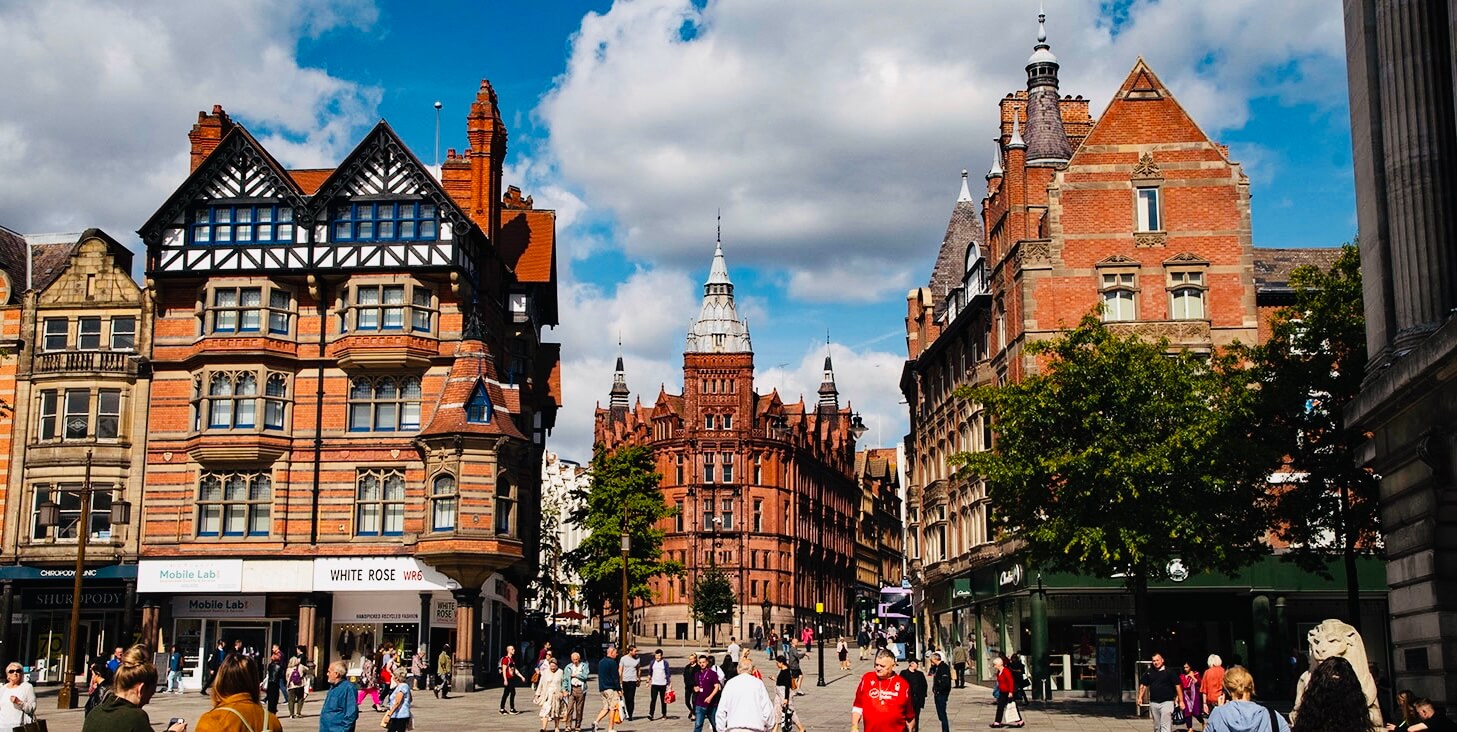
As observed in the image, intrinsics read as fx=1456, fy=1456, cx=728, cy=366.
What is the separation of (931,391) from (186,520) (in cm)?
3126

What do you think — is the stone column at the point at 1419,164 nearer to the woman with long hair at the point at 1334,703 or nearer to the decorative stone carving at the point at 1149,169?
the woman with long hair at the point at 1334,703

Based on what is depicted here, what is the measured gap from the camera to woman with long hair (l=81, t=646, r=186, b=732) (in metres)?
9.41

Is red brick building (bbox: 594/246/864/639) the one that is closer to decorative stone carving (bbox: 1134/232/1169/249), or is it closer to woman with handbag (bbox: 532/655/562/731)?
decorative stone carving (bbox: 1134/232/1169/249)

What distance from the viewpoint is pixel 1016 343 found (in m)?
46.2

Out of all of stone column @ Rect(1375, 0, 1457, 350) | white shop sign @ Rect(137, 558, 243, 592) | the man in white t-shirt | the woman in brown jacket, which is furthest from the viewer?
white shop sign @ Rect(137, 558, 243, 592)

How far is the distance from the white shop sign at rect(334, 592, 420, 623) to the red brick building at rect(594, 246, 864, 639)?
237 ft

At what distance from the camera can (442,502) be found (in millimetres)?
45375

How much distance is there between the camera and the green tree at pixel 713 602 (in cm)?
10912

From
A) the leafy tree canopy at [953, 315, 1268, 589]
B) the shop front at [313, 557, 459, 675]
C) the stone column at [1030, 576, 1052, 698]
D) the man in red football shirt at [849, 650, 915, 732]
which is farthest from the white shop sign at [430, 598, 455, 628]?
the man in red football shirt at [849, 650, 915, 732]

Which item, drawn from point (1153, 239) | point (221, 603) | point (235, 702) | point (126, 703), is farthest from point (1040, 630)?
point (126, 703)

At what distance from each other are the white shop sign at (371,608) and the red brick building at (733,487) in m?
72.2

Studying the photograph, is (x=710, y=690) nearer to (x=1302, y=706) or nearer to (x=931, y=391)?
(x=1302, y=706)

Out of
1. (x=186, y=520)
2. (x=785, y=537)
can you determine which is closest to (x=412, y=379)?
(x=186, y=520)

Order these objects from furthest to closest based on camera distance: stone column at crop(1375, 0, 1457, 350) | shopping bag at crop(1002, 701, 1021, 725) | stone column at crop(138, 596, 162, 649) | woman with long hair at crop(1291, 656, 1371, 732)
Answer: stone column at crop(138, 596, 162, 649) → shopping bag at crop(1002, 701, 1021, 725) → stone column at crop(1375, 0, 1457, 350) → woman with long hair at crop(1291, 656, 1371, 732)
